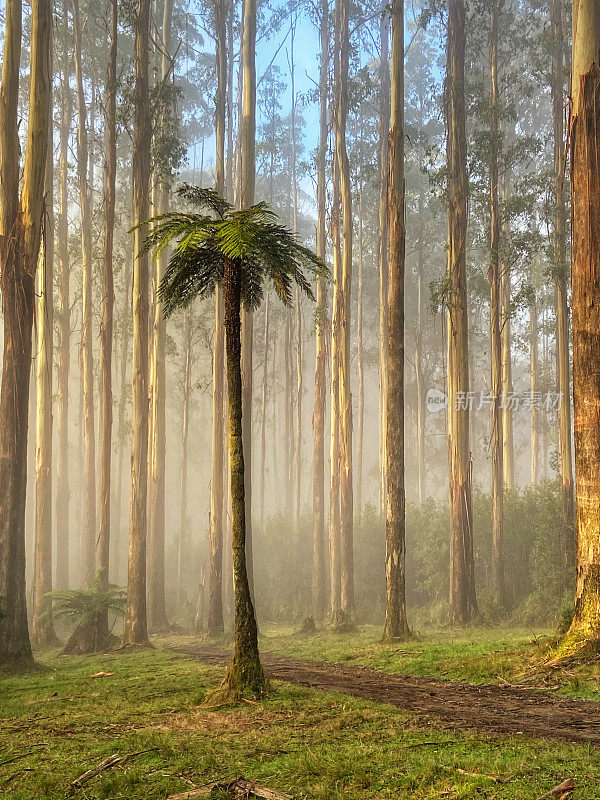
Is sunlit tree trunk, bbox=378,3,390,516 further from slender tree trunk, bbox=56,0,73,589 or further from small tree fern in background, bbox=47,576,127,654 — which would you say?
small tree fern in background, bbox=47,576,127,654

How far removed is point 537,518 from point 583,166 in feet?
40.3

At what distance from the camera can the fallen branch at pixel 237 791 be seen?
4.83 m

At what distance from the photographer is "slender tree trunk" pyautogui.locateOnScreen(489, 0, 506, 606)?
1909 centimetres

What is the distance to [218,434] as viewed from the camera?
839 inches

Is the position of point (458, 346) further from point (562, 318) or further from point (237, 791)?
point (237, 791)

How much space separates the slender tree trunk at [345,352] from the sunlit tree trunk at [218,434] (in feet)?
10.9

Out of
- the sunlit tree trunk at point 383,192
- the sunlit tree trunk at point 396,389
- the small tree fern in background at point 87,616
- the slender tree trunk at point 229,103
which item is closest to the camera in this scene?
the sunlit tree trunk at point 396,389

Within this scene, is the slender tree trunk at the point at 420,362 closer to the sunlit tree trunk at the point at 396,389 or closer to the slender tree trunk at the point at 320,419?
the slender tree trunk at the point at 320,419

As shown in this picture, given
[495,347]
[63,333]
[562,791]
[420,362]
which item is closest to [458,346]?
[495,347]

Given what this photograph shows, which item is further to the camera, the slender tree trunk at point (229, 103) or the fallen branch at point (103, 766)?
the slender tree trunk at point (229, 103)

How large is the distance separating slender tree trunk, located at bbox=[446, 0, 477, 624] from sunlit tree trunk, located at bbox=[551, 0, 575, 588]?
2678 mm
